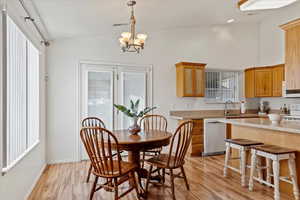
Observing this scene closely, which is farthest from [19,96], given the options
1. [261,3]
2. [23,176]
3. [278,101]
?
[278,101]

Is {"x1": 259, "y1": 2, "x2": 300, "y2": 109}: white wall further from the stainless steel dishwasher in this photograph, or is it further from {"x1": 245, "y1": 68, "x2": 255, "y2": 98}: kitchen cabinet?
the stainless steel dishwasher

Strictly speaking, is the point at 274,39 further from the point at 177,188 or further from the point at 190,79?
the point at 177,188

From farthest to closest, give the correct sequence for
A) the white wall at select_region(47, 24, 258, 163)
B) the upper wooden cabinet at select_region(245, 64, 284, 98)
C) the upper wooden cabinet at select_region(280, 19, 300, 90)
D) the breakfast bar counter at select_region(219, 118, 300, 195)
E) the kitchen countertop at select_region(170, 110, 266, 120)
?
the upper wooden cabinet at select_region(245, 64, 284, 98) → the kitchen countertop at select_region(170, 110, 266, 120) → the white wall at select_region(47, 24, 258, 163) → the upper wooden cabinet at select_region(280, 19, 300, 90) → the breakfast bar counter at select_region(219, 118, 300, 195)

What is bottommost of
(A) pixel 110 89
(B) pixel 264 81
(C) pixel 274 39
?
(A) pixel 110 89

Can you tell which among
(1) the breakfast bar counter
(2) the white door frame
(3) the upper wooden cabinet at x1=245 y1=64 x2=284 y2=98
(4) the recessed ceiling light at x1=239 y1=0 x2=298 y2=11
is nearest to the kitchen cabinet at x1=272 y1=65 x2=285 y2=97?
(3) the upper wooden cabinet at x1=245 y1=64 x2=284 y2=98

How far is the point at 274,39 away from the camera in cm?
544

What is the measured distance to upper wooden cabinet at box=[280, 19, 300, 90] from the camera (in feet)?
11.0

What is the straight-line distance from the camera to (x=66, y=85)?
4180 mm

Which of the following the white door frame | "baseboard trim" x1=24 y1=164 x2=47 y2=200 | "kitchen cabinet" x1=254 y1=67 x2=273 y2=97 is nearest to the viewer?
"baseboard trim" x1=24 y1=164 x2=47 y2=200

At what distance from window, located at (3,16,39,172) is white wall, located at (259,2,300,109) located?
5.51 m

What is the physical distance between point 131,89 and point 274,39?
3979mm

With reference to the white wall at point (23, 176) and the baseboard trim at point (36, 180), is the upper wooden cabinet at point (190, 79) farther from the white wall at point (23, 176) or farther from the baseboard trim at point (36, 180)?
the baseboard trim at point (36, 180)

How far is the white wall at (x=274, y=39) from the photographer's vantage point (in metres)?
5.09

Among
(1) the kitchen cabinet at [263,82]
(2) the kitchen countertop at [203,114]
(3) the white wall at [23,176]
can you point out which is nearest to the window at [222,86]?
(2) the kitchen countertop at [203,114]
